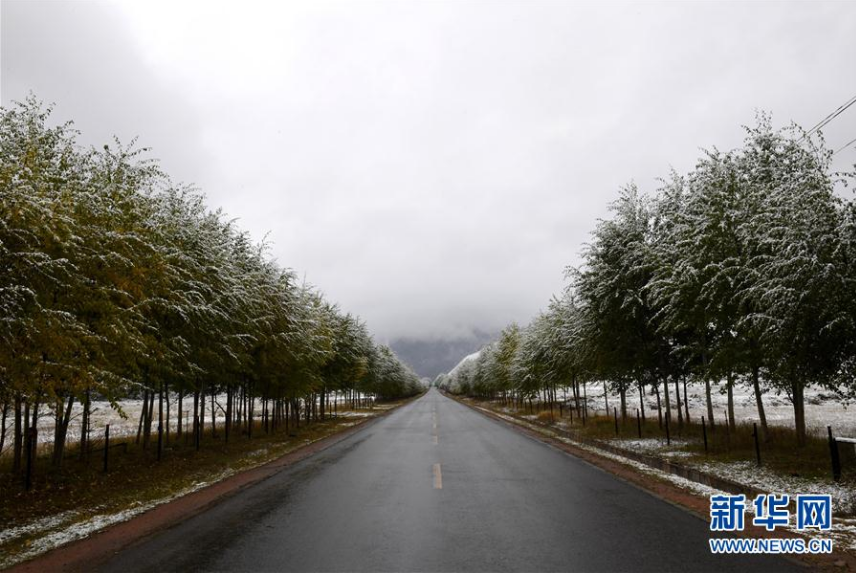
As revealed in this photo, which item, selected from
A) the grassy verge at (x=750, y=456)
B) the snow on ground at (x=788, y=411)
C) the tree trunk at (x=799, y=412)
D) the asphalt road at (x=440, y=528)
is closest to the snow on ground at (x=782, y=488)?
the grassy verge at (x=750, y=456)

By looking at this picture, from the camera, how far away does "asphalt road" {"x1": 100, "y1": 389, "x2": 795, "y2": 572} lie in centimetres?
606

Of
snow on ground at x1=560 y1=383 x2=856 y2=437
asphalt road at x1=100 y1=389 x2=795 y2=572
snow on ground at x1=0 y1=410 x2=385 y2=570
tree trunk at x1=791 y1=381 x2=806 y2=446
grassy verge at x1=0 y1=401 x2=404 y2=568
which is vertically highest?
tree trunk at x1=791 y1=381 x2=806 y2=446

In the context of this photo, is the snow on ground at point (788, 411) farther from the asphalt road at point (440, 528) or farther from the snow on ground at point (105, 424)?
the snow on ground at point (105, 424)

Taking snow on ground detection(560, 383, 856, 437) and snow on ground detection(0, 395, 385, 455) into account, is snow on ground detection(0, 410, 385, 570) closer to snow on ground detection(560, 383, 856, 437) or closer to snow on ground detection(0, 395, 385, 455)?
snow on ground detection(0, 395, 385, 455)

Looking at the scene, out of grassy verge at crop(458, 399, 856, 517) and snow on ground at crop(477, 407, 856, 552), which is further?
grassy verge at crop(458, 399, 856, 517)

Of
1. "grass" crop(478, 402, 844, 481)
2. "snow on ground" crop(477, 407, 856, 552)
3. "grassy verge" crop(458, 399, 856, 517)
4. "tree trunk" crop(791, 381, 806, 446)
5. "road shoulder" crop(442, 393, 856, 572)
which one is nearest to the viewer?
"road shoulder" crop(442, 393, 856, 572)

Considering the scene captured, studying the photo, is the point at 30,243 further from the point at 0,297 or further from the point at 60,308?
the point at 60,308

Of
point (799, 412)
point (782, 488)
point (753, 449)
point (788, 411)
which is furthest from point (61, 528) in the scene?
point (788, 411)

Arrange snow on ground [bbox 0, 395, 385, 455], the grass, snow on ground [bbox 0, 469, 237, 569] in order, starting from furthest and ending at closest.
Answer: snow on ground [bbox 0, 395, 385, 455] < the grass < snow on ground [bbox 0, 469, 237, 569]

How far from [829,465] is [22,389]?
17.0 metres

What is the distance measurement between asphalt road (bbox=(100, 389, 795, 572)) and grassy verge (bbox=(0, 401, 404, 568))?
2.03 metres

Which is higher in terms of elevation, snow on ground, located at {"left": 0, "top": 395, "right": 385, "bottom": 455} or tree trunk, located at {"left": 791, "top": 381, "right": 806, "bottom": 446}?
tree trunk, located at {"left": 791, "top": 381, "right": 806, "bottom": 446}

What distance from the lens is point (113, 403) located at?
444 inches

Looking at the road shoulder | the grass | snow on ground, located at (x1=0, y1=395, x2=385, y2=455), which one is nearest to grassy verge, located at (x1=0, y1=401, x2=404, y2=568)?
snow on ground, located at (x1=0, y1=395, x2=385, y2=455)
